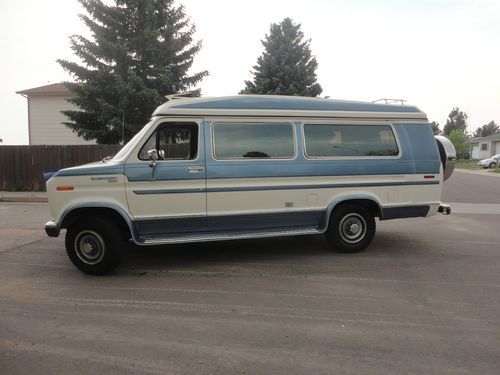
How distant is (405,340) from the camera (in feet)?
12.7

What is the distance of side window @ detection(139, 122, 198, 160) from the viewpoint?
593cm

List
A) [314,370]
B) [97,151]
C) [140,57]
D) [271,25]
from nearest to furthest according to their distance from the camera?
[314,370] < [97,151] < [140,57] < [271,25]

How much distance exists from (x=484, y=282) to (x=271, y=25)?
2660 centimetres

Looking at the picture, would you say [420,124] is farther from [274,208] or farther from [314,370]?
[314,370]

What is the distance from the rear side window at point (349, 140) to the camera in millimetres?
6570

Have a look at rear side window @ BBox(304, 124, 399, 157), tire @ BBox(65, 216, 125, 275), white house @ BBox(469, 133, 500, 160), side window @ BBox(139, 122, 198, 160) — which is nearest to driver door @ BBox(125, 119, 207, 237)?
side window @ BBox(139, 122, 198, 160)

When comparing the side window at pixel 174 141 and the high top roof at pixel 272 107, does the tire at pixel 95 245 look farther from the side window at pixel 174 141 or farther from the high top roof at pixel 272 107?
the high top roof at pixel 272 107

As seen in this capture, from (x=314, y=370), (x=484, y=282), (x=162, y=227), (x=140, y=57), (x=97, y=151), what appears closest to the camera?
(x=314, y=370)

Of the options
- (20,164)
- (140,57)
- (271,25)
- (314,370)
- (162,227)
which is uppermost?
(271,25)

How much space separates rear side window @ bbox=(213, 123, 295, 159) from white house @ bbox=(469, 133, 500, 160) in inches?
2392

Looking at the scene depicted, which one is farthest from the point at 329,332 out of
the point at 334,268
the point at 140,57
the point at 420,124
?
the point at 140,57

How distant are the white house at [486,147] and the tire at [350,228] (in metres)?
59.7

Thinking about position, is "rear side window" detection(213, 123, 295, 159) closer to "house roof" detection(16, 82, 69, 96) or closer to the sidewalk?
the sidewalk

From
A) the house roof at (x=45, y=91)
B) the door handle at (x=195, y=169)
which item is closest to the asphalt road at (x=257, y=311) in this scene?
the door handle at (x=195, y=169)
